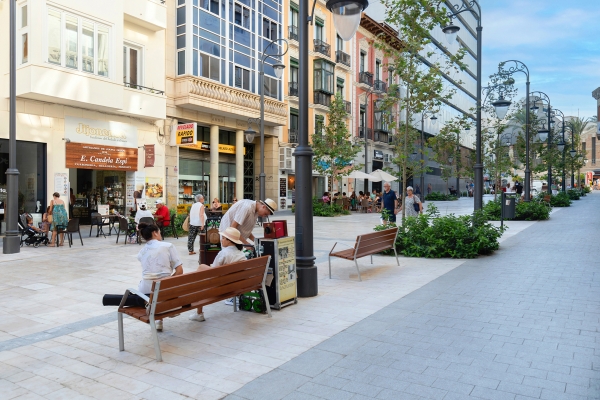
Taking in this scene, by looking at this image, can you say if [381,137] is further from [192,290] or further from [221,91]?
[192,290]

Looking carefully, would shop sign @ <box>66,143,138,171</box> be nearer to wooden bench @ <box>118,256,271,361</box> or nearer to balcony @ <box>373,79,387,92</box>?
wooden bench @ <box>118,256,271,361</box>

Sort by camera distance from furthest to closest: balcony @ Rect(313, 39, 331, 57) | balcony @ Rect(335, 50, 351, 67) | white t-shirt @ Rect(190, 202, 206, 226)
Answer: balcony @ Rect(335, 50, 351, 67) < balcony @ Rect(313, 39, 331, 57) < white t-shirt @ Rect(190, 202, 206, 226)

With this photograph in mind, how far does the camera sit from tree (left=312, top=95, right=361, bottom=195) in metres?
28.7

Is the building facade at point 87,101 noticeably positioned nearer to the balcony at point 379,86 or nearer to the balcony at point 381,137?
the balcony at point 379,86

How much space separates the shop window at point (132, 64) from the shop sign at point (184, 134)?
275 centimetres

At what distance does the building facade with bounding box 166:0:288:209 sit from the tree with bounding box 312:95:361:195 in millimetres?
3037

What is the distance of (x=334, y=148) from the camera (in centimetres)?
2867

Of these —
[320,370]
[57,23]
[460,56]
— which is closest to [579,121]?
[460,56]

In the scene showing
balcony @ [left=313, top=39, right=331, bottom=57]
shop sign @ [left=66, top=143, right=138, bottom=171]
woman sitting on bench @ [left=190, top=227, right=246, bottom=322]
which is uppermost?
balcony @ [left=313, top=39, right=331, bottom=57]

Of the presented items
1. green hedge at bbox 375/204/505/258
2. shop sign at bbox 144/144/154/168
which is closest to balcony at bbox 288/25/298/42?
shop sign at bbox 144/144/154/168

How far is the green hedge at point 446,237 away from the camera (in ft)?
36.0

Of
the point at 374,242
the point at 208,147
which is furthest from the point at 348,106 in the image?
the point at 374,242

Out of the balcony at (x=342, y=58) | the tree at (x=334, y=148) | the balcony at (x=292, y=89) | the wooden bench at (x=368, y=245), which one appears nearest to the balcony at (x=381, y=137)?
the balcony at (x=342, y=58)

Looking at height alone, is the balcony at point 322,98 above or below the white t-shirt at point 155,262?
above
